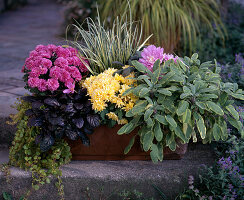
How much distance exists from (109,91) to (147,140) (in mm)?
369

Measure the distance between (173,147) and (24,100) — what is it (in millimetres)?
1010

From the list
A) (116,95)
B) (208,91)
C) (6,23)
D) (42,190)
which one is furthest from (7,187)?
(6,23)

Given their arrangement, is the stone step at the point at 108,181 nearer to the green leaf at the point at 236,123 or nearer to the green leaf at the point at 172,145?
the green leaf at the point at 172,145

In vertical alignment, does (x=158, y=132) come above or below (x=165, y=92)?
below

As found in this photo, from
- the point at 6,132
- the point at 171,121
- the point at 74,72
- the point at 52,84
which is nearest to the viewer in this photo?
the point at 171,121

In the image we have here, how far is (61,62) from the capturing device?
2.24 m

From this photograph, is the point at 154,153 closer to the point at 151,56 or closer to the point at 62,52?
the point at 151,56

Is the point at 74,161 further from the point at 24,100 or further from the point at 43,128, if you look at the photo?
the point at 24,100

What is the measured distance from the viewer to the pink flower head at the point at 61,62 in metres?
2.24

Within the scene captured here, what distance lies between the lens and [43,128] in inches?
87.2

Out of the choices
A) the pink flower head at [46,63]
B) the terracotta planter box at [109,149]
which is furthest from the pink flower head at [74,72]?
the terracotta planter box at [109,149]

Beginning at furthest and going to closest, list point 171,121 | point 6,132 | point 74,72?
point 6,132 → point 74,72 → point 171,121

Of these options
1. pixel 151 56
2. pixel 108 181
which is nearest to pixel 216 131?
pixel 151 56

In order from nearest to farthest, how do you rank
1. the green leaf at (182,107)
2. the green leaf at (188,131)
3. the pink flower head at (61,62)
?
the green leaf at (182,107), the green leaf at (188,131), the pink flower head at (61,62)
